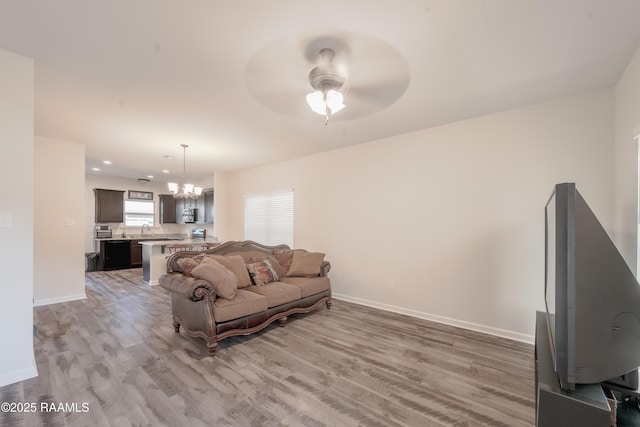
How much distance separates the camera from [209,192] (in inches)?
294

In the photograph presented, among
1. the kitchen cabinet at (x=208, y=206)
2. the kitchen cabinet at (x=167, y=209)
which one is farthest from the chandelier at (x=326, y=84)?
the kitchen cabinet at (x=167, y=209)

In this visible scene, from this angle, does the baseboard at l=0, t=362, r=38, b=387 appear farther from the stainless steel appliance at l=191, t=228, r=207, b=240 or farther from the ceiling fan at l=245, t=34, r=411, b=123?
the stainless steel appliance at l=191, t=228, r=207, b=240

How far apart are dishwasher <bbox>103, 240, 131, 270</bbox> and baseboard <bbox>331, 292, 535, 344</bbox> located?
21.4ft

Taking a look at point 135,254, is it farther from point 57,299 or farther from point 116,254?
point 57,299

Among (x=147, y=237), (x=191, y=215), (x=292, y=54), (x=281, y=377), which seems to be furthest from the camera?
(x=147, y=237)

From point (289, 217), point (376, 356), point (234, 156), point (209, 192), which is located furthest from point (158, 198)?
point (376, 356)

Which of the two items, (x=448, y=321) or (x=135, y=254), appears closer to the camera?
(x=448, y=321)

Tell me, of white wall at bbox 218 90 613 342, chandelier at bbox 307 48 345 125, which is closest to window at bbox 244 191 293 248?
white wall at bbox 218 90 613 342

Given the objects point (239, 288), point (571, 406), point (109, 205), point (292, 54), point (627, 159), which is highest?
point (292, 54)

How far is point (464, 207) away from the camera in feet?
11.1

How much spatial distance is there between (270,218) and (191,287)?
11.0 feet

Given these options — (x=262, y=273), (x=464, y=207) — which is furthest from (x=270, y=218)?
(x=464, y=207)

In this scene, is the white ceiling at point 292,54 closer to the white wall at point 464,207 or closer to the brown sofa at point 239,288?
the white wall at point 464,207

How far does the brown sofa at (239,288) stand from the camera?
2771 mm
